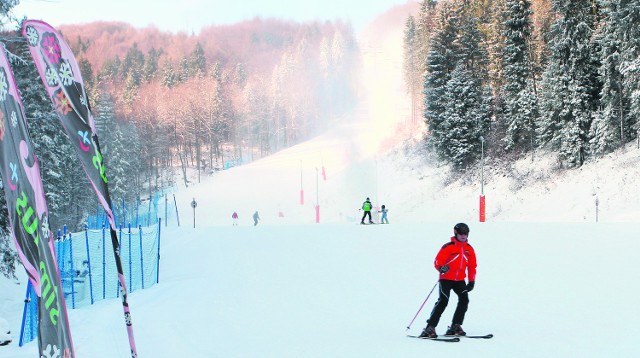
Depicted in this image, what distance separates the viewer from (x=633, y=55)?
3409cm

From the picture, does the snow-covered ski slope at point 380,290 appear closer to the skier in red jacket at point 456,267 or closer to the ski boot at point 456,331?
the ski boot at point 456,331

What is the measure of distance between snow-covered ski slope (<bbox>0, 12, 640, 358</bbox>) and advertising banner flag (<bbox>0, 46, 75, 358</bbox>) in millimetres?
3390

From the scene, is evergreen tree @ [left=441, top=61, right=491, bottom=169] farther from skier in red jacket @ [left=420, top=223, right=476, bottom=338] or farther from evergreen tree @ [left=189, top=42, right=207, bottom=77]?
evergreen tree @ [left=189, top=42, right=207, bottom=77]

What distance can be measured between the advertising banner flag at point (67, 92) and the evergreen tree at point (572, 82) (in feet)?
121

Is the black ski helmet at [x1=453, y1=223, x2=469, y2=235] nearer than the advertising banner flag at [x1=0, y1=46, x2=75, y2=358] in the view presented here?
No

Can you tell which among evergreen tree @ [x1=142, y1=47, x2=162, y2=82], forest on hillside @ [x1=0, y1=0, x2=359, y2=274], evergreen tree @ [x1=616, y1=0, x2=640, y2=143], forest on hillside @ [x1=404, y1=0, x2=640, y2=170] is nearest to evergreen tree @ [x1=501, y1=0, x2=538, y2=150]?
forest on hillside @ [x1=404, y1=0, x2=640, y2=170]

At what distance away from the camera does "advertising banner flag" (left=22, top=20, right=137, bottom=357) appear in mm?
5777

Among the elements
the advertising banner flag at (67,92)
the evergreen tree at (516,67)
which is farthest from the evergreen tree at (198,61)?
the advertising banner flag at (67,92)

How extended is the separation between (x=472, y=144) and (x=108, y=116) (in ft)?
112

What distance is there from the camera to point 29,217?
17.5 feet

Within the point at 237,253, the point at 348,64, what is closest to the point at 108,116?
the point at 237,253

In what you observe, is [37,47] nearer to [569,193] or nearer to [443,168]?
[569,193]

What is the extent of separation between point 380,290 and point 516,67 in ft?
120

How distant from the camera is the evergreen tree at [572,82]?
38.5 metres
